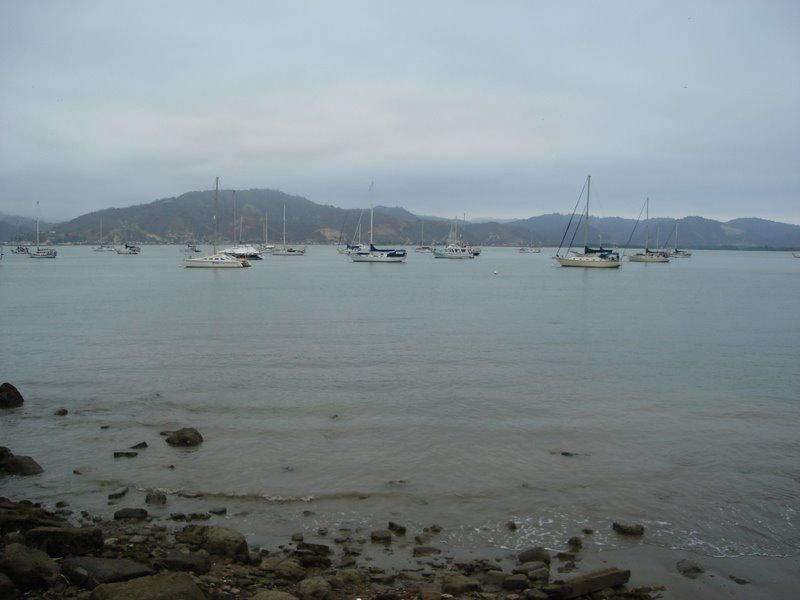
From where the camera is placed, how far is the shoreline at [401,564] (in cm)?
766

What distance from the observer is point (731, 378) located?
22047 millimetres

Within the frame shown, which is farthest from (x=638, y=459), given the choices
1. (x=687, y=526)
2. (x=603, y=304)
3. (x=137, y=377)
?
(x=603, y=304)

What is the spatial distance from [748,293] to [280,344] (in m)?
55.9

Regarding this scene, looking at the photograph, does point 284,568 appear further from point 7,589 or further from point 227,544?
point 7,589

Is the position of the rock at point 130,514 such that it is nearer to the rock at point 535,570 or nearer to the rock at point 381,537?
the rock at point 381,537

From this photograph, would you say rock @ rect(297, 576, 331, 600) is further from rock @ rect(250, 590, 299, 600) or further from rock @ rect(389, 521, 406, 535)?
rock @ rect(389, 521, 406, 535)

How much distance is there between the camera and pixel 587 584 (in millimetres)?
7652

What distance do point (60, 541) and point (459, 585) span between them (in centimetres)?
470

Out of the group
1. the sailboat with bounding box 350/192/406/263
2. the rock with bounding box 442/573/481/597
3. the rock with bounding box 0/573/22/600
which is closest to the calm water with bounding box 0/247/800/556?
the rock with bounding box 442/573/481/597

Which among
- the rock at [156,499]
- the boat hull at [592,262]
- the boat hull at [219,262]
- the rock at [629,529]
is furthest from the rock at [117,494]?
the boat hull at [592,262]

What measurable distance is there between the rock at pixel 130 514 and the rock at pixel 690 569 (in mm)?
7431

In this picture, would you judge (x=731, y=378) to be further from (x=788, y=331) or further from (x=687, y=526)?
(x=788, y=331)

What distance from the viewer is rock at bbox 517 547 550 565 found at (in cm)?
864

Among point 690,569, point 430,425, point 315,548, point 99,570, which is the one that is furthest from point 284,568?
point 430,425
